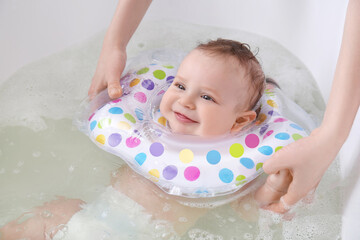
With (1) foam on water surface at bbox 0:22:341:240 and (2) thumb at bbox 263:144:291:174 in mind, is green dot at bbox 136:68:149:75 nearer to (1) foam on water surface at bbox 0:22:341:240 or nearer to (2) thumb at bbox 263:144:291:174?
(1) foam on water surface at bbox 0:22:341:240

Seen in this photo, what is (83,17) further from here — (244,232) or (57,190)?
(244,232)

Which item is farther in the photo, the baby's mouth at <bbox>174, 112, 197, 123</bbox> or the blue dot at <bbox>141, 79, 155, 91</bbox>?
the blue dot at <bbox>141, 79, 155, 91</bbox>

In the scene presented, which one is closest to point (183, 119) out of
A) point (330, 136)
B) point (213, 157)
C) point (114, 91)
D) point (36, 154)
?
point (213, 157)

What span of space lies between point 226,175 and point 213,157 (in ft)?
0.18

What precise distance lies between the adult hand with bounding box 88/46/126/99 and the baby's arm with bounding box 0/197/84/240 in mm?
328

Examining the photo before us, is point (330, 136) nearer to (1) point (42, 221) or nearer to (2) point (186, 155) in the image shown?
(2) point (186, 155)

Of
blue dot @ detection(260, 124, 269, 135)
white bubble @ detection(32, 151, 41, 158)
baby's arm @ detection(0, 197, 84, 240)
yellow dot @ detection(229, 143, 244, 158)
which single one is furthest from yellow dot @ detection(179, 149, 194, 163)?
white bubble @ detection(32, 151, 41, 158)

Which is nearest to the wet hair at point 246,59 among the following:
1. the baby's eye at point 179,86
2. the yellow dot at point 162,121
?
the baby's eye at point 179,86

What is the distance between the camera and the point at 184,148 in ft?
3.89

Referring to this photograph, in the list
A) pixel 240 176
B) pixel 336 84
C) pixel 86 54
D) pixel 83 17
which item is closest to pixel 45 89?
pixel 86 54

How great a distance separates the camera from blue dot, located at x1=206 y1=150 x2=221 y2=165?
3.82ft

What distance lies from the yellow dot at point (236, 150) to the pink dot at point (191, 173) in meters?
0.10

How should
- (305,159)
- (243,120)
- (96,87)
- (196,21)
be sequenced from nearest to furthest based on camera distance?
(305,159) < (243,120) < (96,87) < (196,21)

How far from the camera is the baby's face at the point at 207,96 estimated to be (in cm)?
120
